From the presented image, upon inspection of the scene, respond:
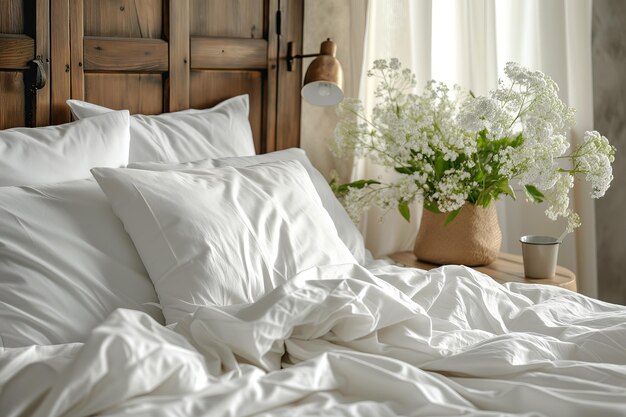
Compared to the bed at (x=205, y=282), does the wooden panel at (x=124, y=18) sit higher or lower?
higher

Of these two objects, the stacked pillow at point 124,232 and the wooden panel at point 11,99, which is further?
the wooden panel at point 11,99

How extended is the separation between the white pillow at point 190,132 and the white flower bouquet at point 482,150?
0.40 metres

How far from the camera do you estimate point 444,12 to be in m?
3.43

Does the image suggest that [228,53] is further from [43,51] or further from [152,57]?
[43,51]

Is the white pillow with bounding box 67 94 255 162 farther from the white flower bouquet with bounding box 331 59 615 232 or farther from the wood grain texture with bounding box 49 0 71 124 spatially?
the white flower bouquet with bounding box 331 59 615 232

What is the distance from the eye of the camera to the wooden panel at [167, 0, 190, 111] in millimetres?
2822

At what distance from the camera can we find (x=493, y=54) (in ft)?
10.9

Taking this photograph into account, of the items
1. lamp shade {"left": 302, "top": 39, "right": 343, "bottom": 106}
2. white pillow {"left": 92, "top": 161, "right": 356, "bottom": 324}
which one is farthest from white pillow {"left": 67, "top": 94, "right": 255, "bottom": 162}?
white pillow {"left": 92, "top": 161, "right": 356, "bottom": 324}

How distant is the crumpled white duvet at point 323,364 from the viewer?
1506 millimetres

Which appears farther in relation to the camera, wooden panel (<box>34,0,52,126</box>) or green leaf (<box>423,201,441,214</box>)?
green leaf (<box>423,201,441,214</box>)

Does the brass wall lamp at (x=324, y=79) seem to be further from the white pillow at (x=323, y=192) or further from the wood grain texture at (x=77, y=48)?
the wood grain texture at (x=77, y=48)

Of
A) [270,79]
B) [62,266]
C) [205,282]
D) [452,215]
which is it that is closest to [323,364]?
[205,282]

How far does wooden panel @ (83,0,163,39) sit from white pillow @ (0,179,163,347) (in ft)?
2.24

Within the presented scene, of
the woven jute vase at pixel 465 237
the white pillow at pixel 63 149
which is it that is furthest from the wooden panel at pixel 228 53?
the woven jute vase at pixel 465 237
